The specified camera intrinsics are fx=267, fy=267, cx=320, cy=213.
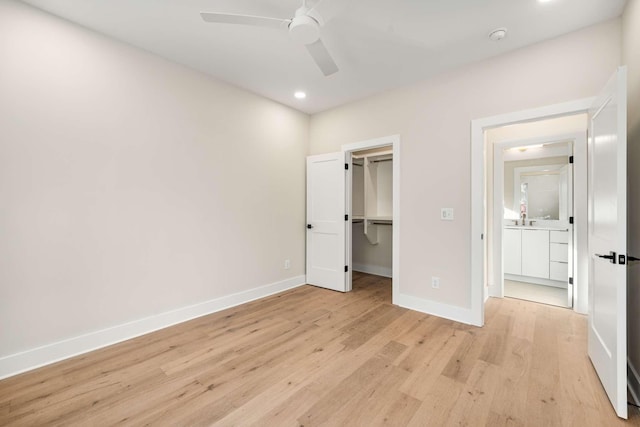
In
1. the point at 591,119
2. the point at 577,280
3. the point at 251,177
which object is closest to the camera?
the point at 591,119

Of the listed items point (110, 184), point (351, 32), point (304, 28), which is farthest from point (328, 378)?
point (351, 32)

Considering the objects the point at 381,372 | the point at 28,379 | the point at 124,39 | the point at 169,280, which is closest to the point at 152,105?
the point at 124,39

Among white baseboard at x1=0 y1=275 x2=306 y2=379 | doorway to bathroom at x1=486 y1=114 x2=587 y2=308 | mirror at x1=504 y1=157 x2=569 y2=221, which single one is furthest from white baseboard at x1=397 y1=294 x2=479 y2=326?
mirror at x1=504 y1=157 x2=569 y2=221

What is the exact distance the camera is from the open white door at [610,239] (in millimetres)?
1514

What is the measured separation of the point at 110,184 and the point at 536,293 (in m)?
5.44

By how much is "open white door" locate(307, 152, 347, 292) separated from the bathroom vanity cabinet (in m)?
2.94

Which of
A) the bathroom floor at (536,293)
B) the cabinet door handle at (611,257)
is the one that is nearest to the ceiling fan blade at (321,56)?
the cabinet door handle at (611,257)

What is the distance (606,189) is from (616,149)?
0.31 meters

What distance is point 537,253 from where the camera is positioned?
4246 mm

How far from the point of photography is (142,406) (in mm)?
1673

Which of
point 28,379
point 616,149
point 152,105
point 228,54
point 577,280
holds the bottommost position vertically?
point 28,379

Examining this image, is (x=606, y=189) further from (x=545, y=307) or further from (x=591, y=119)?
(x=545, y=307)

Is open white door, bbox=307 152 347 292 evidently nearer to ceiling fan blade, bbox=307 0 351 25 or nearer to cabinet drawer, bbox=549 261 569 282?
ceiling fan blade, bbox=307 0 351 25

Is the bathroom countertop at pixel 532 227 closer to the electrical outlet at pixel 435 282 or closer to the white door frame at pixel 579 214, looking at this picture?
the white door frame at pixel 579 214
